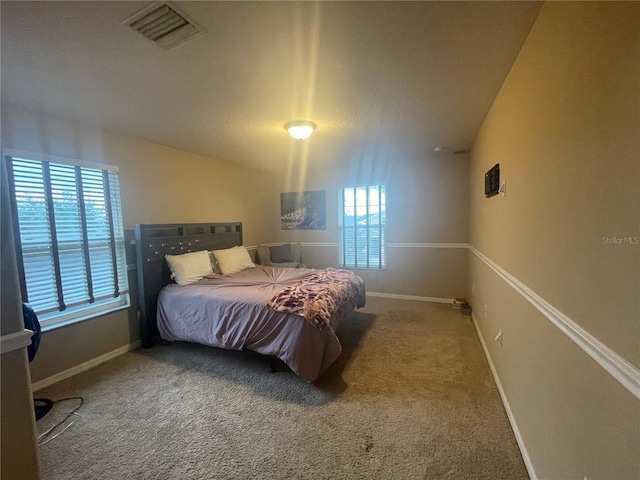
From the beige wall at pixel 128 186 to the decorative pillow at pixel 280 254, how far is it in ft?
2.58

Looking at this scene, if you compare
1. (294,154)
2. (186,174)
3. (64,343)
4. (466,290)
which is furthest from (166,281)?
(466,290)

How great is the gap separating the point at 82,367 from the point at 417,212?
4618 millimetres

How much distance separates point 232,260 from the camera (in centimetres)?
380

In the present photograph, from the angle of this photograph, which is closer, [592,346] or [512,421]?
[592,346]

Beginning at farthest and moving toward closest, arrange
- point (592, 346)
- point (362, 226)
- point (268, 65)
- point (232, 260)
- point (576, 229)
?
1. point (362, 226)
2. point (232, 260)
3. point (268, 65)
4. point (576, 229)
5. point (592, 346)

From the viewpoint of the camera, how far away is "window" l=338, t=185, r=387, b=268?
4.81 metres

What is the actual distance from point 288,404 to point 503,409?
151 centimetres

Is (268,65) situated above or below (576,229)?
above

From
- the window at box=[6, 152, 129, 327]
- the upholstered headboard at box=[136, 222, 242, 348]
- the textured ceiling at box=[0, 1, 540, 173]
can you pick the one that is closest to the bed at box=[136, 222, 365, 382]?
the upholstered headboard at box=[136, 222, 242, 348]

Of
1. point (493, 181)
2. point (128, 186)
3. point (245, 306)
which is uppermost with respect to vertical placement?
point (128, 186)

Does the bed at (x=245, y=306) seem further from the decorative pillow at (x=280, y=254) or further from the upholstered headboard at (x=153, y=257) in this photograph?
the decorative pillow at (x=280, y=254)

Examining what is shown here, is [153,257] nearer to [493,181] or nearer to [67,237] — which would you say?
[67,237]

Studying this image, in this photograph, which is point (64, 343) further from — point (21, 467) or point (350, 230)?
point (350, 230)

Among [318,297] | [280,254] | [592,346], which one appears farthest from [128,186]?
[592,346]
